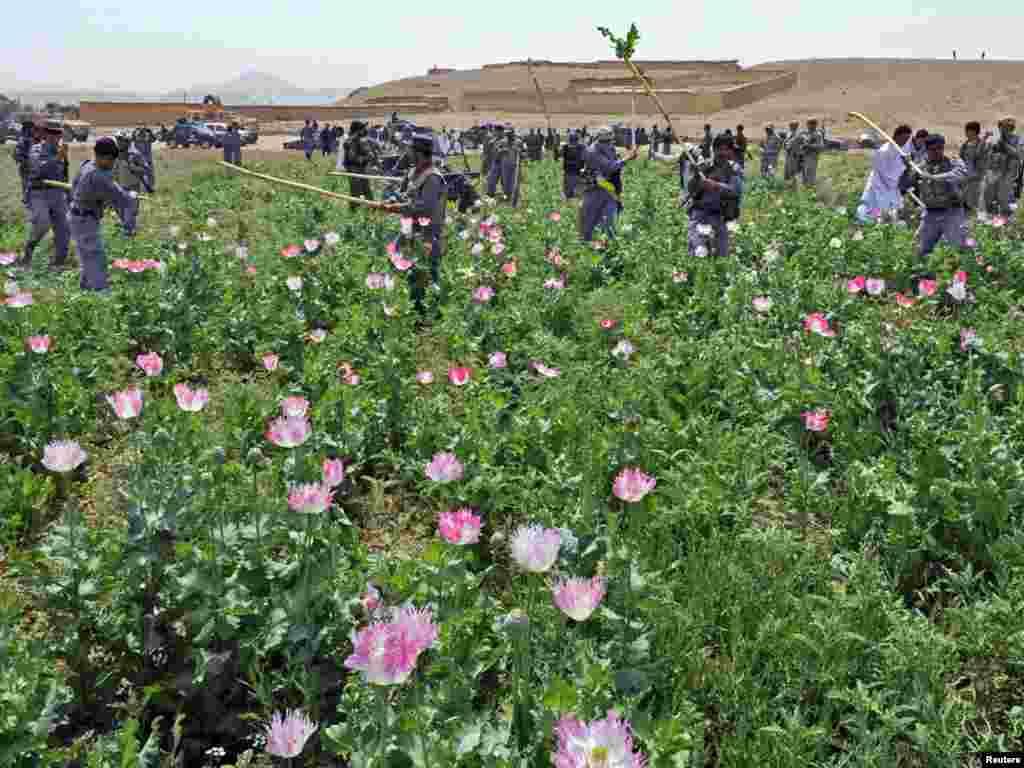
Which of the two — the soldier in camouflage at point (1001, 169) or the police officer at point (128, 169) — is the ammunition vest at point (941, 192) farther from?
the police officer at point (128, 169)

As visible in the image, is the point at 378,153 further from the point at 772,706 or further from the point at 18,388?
the point at 772,706

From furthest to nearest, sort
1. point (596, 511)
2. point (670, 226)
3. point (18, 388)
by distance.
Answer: point (670, 226), point (18, 388), point (596, 511)

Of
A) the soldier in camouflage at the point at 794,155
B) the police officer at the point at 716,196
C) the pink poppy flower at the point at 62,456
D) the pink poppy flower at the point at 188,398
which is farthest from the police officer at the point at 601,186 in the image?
the soldier in camouflage at the point at 794,155

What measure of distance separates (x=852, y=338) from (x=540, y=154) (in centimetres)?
2572

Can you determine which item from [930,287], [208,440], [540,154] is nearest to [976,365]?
[930,287]

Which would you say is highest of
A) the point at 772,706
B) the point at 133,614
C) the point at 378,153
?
the point at 378,153

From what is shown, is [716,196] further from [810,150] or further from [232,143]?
[232,143]

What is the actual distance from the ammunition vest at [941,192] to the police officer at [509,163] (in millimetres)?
9371

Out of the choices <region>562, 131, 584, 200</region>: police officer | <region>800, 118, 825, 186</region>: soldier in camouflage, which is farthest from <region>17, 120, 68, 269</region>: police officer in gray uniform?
<region>800, 118, 825, 186</region>: soldier in camouflage

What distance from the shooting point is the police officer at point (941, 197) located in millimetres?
8328

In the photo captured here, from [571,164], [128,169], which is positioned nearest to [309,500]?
[128,169]

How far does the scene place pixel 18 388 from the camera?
5020 millimetres

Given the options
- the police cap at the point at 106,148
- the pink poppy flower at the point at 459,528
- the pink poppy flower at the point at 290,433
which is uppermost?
the police cap at the point at 106,148

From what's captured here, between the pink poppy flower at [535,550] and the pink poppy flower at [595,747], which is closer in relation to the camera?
the pink poppy flower at [595,747]
